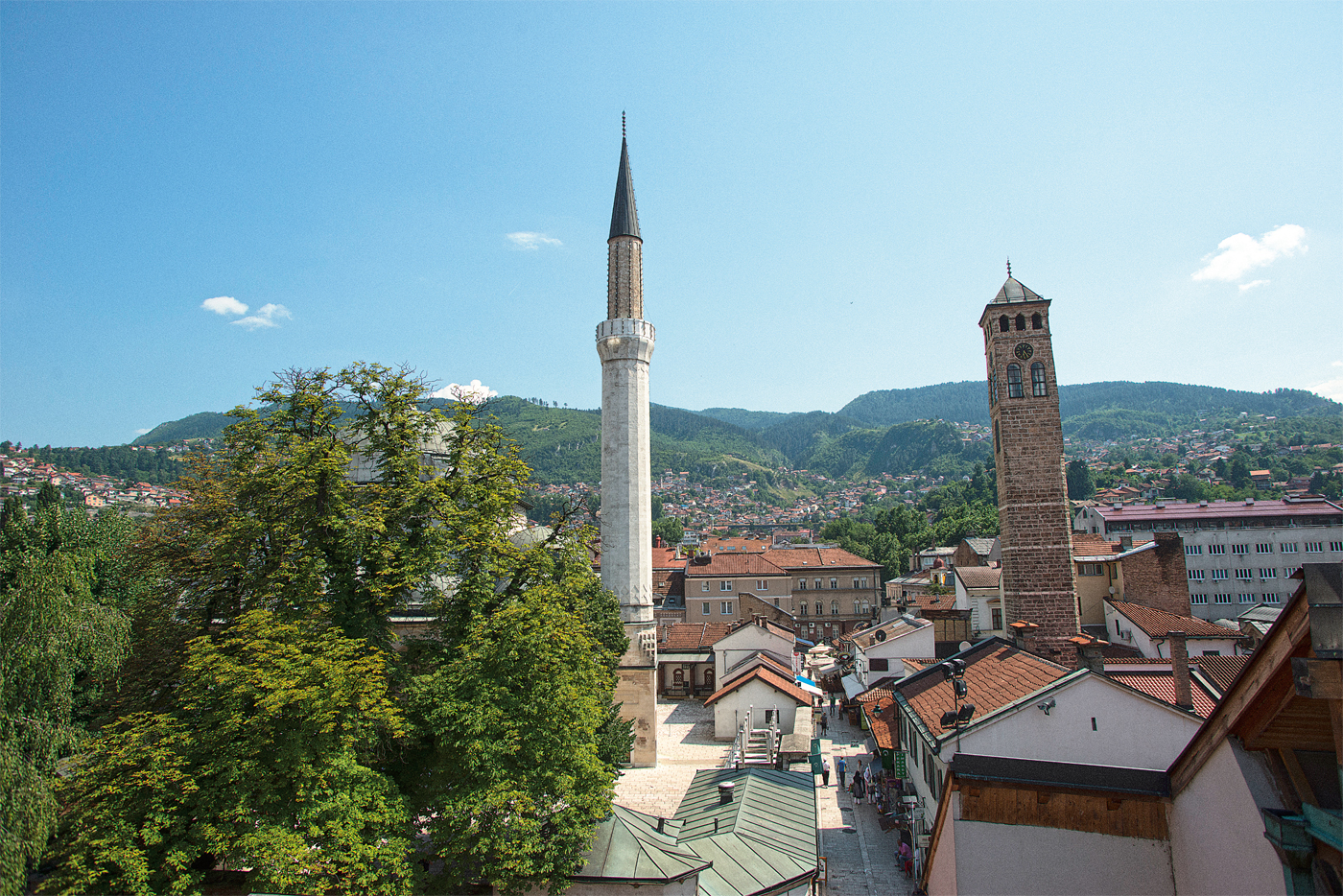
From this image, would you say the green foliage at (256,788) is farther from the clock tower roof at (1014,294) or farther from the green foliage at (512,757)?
the clock tower roof at (1014,294)

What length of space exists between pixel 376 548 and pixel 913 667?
25.3 metres

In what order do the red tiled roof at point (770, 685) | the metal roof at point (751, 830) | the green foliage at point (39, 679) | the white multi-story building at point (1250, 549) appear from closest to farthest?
the green foliage at point (39, 679), the metal roof at point (751, 830), the red tiled roof at point (770, 685), the white multi-story building at point (1250, 549)

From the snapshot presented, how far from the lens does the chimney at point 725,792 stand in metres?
18.1

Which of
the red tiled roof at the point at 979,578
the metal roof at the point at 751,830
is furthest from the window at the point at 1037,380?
the red tiled roof at the point at 979,578

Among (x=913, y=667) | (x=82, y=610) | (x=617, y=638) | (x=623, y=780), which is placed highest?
(x=82, y=610)

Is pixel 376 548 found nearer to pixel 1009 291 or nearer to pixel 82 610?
pixel 82 610

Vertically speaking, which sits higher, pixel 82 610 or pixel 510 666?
pixel 82 610

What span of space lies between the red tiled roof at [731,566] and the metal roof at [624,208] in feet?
109

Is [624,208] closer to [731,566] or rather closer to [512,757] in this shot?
[512,757]

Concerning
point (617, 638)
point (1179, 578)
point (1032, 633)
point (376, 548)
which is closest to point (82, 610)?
point (376, 548)

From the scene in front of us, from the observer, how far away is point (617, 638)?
94.4 ft

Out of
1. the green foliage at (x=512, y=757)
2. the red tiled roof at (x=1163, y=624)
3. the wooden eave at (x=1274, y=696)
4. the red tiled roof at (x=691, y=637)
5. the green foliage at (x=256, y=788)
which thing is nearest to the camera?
the wooden eave at (x=1274, y=696)

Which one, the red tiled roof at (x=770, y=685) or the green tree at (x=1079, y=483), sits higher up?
the green tree at (x=1079, y=483)

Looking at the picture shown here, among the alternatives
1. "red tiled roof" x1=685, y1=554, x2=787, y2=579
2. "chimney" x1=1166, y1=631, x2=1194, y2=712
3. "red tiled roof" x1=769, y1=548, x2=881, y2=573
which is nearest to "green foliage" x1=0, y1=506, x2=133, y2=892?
"chimney" x1=1166, y1=631, x2=1194, y2=712
